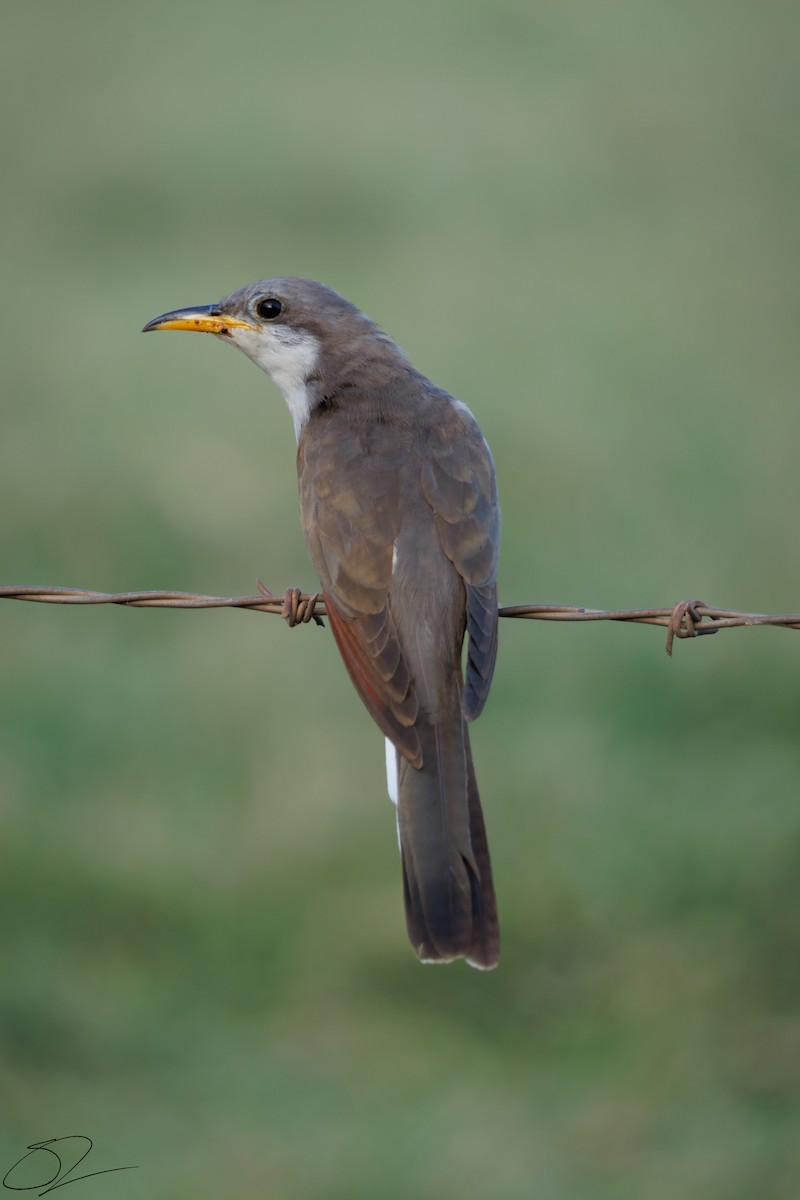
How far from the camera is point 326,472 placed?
5609 millimetres

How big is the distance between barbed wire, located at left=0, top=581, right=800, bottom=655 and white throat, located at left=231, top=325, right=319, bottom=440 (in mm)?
1618

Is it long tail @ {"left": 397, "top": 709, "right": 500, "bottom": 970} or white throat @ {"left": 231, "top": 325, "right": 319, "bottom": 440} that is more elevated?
white throat @ {"left": 231, "top": 325, "right": 319, "bottom": 440}

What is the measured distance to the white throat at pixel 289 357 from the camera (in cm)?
633

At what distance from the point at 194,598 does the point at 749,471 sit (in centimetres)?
1013

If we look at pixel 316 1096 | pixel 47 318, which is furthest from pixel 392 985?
pixel 47 318

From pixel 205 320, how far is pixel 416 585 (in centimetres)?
187

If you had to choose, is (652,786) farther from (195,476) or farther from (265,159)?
(265,159)

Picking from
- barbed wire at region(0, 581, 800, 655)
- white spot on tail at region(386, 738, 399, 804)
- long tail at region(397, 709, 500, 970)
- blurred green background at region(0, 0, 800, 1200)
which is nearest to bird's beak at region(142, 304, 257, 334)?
barbed wire at region(0, 581, 800, 655)

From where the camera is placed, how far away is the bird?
4.85 meters

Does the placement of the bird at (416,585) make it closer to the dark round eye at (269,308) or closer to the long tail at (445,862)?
the long tail at (445,862)

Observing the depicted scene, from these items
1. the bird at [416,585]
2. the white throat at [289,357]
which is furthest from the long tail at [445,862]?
the white throat at [289,357]

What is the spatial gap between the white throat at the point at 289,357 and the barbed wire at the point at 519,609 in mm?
1618

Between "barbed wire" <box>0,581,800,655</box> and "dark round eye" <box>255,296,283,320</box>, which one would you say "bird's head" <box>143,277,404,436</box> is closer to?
"dark round eye" <box>255,296,283,320</box>

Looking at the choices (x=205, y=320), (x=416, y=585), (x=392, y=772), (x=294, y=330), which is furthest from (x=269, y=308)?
(x=392, y=772)
